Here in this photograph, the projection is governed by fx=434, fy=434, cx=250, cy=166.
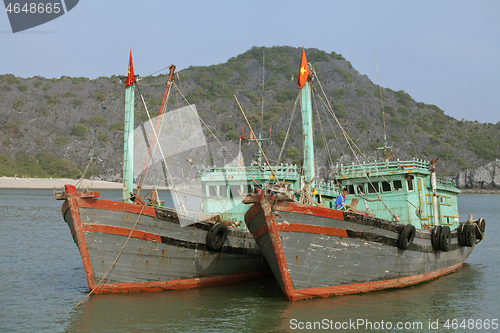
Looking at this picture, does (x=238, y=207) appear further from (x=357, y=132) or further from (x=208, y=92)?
(x=208, y=92)

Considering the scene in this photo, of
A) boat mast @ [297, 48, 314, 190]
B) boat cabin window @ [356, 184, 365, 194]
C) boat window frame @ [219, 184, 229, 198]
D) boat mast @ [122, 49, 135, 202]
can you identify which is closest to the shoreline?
boat window frame @ [219, 184, 229, 198]

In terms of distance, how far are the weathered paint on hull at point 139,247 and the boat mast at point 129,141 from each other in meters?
2.84

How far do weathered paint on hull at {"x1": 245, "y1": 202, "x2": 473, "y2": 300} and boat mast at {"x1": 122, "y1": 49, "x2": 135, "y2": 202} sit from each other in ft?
19.6

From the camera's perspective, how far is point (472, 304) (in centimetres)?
1566

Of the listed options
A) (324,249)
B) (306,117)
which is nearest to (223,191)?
(306,117)

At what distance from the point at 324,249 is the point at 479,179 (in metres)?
154

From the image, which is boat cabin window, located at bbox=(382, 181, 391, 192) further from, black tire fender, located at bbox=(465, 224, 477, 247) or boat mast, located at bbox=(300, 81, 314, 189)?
boat mast, located at bbox=(300, 81, 314, 189)

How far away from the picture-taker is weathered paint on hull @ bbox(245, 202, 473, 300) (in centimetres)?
1366

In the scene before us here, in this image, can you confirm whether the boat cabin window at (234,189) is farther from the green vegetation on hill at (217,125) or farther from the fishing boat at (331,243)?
the green vegetation on hill at (217,125)

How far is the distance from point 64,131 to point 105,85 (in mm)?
42271

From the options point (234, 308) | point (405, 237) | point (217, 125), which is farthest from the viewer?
point (217, 125)

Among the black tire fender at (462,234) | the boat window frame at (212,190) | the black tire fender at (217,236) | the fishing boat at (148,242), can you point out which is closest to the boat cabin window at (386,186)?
the black tire fender at (462,234)

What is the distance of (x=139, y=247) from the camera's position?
49.3 ft

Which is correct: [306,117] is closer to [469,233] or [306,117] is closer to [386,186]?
[386,186]
